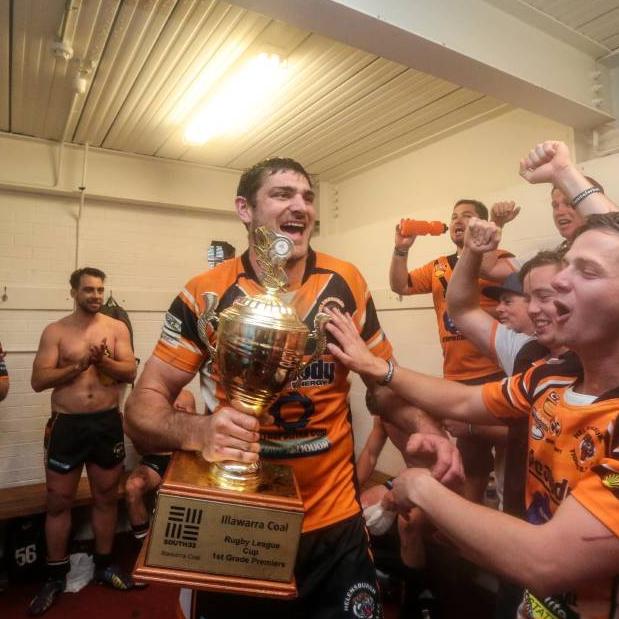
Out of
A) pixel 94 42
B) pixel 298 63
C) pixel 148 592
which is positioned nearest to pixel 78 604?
pixel 148 592

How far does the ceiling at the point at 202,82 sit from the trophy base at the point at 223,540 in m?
2.58

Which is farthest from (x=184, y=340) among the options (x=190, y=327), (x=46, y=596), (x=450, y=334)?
(x=46, y=596)

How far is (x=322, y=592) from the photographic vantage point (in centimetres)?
142

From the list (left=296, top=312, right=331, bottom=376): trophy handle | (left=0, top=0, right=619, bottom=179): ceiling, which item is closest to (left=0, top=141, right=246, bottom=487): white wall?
(left=0, top=0, right=619, bottom=179): ceiling

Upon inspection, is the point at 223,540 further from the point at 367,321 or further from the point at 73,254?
the point at 73,254

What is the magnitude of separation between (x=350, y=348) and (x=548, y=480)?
67 cm

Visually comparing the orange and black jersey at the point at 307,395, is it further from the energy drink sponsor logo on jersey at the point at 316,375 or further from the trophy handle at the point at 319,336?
the trophy handle at the point at 319,336

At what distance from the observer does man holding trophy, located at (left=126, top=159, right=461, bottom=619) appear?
3.92 feet

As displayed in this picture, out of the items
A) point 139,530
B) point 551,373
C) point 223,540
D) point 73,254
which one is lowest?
point 139,530

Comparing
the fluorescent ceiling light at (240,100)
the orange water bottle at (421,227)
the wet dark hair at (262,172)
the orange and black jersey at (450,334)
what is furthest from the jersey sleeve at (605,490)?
the fluorescent ceiling light at (240,100)

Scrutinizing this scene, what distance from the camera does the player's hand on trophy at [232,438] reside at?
113 centimetres

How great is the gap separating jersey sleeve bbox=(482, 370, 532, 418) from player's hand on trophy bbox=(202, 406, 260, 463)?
90cm

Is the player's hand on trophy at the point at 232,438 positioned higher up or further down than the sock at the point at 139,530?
higher up

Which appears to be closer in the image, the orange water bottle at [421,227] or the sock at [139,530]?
the orange water bottle at [421,227]
